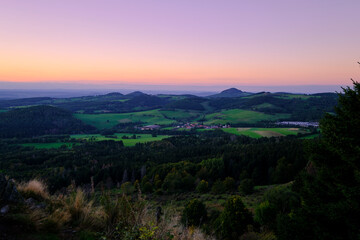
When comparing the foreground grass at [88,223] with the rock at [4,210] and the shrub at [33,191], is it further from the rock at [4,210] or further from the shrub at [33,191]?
the shrub at [33,191]

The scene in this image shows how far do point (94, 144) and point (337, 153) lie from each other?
119 metres

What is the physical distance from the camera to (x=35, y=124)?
591 feet

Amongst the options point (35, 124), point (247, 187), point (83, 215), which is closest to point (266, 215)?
point (83, 215)

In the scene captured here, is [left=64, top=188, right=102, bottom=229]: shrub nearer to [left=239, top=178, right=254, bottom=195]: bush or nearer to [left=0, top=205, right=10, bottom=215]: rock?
[left=0, top=205, right=10, bottom=215]: rock

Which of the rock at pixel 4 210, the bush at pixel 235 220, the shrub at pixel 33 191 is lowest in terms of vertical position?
the bush at pixel 235 220

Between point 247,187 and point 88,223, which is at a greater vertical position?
point 88,223

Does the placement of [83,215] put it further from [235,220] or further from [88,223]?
[235,220]

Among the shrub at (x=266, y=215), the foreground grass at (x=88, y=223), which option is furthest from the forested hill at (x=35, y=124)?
the foreground grass at (x=88, y=223)

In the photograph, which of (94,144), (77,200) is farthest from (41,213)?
(94,144)

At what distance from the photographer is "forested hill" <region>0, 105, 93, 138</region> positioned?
529ft

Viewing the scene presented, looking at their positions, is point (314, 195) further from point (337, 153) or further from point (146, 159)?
point (146, 159)

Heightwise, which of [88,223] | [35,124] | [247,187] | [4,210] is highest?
[4,210]

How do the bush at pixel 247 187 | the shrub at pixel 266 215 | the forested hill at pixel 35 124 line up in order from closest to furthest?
the shrub at pixel 266 215 < the bush at pixel 247 187 < the forested hill at pixel 35 124

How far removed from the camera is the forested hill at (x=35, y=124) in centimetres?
16125
